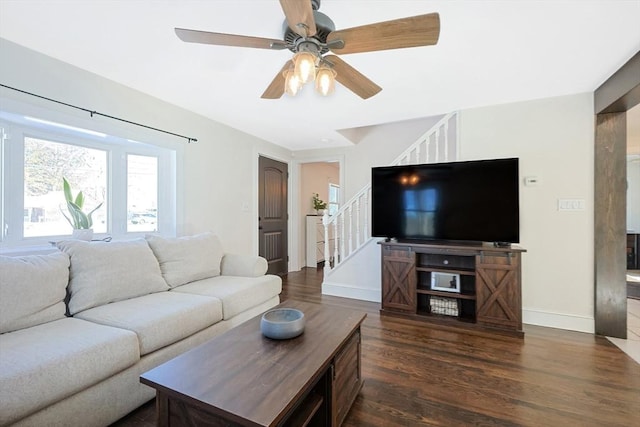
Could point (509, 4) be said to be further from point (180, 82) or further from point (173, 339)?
point (173, 339)

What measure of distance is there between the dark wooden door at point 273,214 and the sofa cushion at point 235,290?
1655mm

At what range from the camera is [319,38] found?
57.2 inches

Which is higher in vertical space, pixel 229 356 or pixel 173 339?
pixel 229 356

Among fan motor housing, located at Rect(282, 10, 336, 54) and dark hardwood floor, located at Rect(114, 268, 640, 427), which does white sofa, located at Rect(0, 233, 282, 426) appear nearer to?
dark hardwood floor, located at Rect(114, 268, 640, 427)

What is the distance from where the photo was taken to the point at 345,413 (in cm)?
153

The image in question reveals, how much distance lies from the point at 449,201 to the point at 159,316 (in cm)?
275

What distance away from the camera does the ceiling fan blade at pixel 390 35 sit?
1.26m

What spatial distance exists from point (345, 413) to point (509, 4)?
238 centimetres

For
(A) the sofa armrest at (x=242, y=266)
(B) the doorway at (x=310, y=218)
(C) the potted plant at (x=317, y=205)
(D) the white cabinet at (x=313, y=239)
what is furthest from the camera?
(C) the potted plant at (x=317, y=205)

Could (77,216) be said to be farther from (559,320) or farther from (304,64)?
(559,320)

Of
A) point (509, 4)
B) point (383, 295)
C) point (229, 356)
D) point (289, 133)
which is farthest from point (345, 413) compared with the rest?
point (289, 133)

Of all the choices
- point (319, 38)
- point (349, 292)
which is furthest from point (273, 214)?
point (319, 38)

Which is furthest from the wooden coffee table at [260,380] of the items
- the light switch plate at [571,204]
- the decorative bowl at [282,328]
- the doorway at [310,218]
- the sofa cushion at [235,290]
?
the doorway at [310,218]

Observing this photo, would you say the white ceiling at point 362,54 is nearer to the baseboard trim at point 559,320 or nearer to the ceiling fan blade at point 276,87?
the ceiling fan blade at point 276,87
